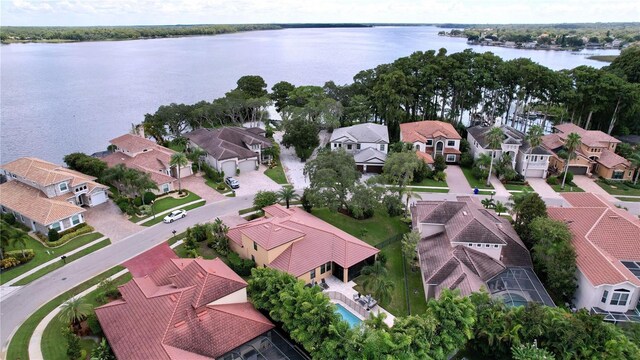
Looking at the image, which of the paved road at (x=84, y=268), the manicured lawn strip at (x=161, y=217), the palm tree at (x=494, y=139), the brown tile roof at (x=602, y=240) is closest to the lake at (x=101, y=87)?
the manicured lawn strip at (x=161, y=217)

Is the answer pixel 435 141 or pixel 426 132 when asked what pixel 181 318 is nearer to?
pixel 435 141

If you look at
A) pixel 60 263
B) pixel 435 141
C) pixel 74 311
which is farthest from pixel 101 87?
pixel 74 311

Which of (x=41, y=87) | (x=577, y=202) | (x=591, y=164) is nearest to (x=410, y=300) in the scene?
(x=577, y=202)

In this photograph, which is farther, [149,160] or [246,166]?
[246,166]

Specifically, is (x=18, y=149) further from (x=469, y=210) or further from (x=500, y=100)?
(x=500, y=100)

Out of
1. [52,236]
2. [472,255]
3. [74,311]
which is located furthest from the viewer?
[52,236]

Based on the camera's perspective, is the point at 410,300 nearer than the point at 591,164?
Yes

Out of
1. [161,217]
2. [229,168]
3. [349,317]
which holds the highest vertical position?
[229,168]

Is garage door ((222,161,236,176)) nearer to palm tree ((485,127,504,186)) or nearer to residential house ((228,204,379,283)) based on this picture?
residential house ((228,204,379,283))
